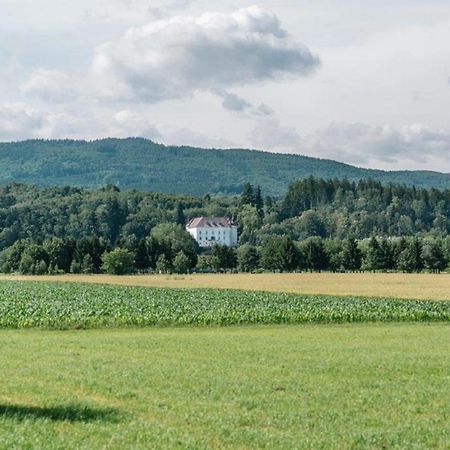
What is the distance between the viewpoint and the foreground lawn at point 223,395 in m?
13.4

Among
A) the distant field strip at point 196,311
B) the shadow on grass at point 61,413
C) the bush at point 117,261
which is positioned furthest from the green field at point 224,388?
the bush at point 117,261

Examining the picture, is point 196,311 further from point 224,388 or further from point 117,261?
point 117,261

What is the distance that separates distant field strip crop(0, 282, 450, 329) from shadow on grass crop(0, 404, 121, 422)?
26.5 meters

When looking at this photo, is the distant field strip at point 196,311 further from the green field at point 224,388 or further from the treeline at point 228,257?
the treeline at point 228,257

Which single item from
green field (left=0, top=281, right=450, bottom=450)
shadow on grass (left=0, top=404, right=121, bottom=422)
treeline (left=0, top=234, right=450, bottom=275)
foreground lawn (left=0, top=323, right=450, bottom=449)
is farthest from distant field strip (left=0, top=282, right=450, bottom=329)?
treeline (left=0, top=234, right=450, bottom=275)

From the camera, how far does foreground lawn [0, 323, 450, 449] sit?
1339cm

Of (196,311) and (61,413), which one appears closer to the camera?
(61,413)

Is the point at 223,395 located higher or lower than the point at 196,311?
higher

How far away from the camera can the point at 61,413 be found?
15.2 metres

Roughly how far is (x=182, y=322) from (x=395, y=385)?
1020 inches

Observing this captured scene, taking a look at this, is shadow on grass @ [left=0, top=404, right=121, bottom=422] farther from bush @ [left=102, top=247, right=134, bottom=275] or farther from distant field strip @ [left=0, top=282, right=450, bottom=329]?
bush @ [left=102, top=247, right=134, bottom=275]

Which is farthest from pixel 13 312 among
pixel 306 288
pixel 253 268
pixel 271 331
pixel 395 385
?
pixel 253 268

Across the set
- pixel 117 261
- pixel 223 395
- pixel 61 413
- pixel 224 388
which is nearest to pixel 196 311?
pixel 224 388

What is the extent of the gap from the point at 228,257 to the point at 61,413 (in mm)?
141106
